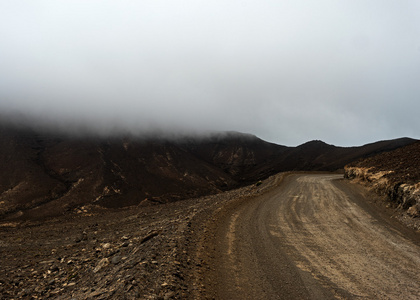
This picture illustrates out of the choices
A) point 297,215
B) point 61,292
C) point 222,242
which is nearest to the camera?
point 61,292

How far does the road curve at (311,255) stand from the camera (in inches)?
222

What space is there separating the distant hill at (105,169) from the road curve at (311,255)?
5343 centimetres

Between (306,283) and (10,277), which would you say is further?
(10,277)

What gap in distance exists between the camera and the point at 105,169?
253ft

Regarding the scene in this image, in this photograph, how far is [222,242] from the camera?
351 inches

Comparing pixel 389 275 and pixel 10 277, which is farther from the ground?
pixel 389 275

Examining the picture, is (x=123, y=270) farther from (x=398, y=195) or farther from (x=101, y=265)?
(x=398, y=195)

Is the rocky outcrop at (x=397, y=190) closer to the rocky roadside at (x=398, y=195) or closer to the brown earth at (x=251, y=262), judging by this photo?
the rocky roadside at (x=398, y=195)

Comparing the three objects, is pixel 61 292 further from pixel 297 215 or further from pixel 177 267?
pixel 297 215

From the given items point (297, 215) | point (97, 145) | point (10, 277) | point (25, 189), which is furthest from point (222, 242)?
point (97, 145)

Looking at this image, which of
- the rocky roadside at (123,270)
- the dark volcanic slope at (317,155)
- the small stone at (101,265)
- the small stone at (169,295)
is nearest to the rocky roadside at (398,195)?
the rocky roadside at (123,270)

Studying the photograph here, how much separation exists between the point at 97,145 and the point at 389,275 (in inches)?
4014

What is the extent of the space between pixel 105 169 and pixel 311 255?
261 feet

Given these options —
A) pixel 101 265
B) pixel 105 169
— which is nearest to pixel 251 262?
pixel 101 265
